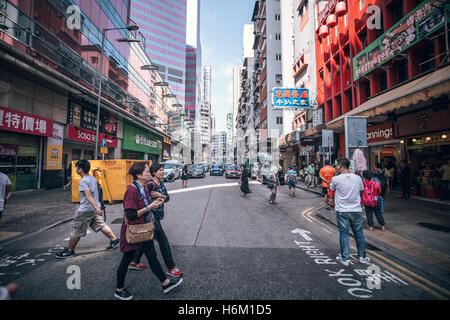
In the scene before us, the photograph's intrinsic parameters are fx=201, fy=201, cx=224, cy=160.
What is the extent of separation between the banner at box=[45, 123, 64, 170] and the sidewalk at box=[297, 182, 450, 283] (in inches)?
637

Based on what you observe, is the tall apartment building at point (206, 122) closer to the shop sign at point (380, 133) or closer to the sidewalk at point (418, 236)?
the shop sign at point (380, 133)

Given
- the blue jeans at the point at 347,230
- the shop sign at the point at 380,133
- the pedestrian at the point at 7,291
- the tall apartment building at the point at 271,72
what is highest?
the tall apartment building at the point at 271,72

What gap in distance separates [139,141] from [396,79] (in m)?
27.0

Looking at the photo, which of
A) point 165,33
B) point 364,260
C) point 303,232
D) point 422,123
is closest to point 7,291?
Answer: point 364,260

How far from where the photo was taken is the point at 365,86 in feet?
43.7

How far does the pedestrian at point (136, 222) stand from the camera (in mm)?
Result: 2574

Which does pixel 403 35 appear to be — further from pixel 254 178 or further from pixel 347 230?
pixel 254 178

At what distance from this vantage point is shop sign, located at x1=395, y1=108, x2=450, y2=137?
8.57 meters

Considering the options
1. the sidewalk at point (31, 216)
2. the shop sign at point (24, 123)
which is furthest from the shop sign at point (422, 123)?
the shop sign at point (24, 123)

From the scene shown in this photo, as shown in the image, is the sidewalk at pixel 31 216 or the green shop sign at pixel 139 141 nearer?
the sidewalk at pixel 31 216

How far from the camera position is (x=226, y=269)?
3309mm

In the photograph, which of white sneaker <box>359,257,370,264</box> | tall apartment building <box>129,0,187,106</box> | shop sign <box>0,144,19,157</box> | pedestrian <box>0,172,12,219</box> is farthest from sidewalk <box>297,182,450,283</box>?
tall apartment building <box>129,0,187,106</box>

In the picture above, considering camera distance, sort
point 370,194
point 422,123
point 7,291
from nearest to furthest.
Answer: point 7,291 < point 370,194 < point 422,123

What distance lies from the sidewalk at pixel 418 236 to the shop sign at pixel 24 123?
50.6 feet
